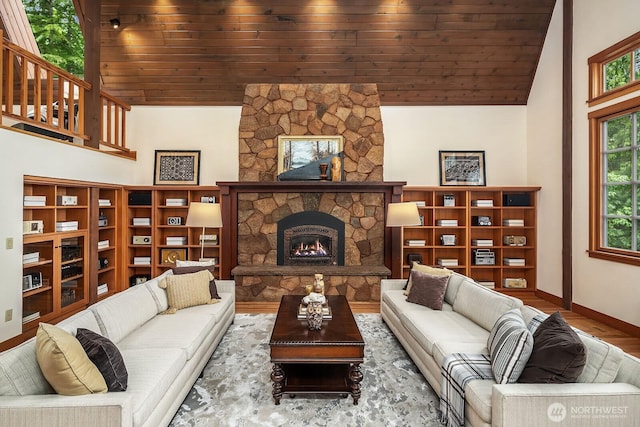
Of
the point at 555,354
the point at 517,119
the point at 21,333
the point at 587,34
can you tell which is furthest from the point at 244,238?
the point at 587,34

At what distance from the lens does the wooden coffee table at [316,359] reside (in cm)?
263

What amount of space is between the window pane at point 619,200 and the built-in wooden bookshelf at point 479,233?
1.32 meters

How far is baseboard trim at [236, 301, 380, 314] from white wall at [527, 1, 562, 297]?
2.76 meters

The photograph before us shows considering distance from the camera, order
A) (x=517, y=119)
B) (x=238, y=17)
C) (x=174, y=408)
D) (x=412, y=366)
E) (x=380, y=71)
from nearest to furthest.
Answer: (x=174, y=408)
(x=412, y=366)
(x=238, y=17)
(x=380, y=71)
(x=517, y=119)

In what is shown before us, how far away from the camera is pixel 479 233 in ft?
20.3

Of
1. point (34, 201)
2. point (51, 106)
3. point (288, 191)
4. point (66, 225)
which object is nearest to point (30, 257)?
point (34, 201)

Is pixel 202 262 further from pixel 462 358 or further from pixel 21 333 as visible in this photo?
pixel 462 358

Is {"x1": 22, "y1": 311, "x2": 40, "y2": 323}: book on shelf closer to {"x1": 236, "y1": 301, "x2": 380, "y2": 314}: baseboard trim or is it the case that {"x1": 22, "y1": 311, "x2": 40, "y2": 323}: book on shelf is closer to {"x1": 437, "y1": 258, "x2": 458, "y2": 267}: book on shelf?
{"x1": 236, "y1": 301, "x2": 380, "y2": 314}: baseboard trim

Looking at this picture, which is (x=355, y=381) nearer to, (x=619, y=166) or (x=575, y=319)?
(x=575, y=319)

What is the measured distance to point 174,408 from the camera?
2359 millimetres

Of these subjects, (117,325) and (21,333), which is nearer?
(117,325)

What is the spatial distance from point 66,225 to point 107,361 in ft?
11.5

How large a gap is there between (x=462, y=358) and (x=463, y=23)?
4898 mm

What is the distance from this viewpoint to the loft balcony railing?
376 cm
